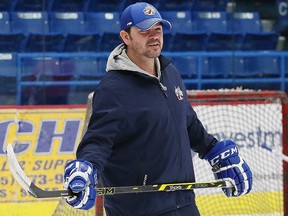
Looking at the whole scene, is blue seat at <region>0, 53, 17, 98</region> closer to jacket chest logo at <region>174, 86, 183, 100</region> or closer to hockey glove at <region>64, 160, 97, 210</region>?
jacket chest logo at <region>174, 86, 183, 100</region>

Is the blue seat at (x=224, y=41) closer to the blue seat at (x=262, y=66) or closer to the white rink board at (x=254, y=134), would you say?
the blue seat at (x=262, y=66)

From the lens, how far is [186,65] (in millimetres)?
7094

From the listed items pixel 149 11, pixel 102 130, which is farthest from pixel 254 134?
pixel 102 130

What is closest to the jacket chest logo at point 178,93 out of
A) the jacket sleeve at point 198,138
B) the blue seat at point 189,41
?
the jacket sleeve at point 198,138

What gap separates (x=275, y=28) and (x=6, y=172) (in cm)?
337

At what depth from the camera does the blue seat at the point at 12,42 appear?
634 cm

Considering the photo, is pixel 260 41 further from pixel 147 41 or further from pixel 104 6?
pixel 147 41

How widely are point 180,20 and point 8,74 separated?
1.83m

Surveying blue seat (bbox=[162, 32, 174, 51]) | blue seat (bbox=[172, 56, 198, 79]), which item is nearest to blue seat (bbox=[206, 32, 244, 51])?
blue seat (bbox=[172, 56, 198, 79])

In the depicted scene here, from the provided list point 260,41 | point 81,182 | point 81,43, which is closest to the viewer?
point 81,182

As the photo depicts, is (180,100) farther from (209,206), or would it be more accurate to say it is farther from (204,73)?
(204,73)

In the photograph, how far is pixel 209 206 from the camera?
5.43m

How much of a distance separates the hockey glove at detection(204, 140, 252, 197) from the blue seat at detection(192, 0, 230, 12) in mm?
4388

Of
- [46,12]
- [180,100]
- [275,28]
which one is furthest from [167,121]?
[275,28]
